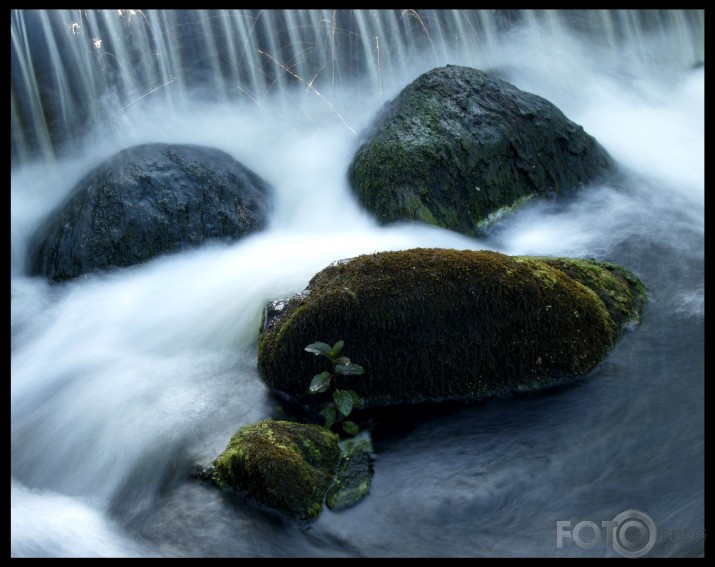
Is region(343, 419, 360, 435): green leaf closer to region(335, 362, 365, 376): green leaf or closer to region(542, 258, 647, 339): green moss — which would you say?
region(335, 362, 365, 376): green leaf

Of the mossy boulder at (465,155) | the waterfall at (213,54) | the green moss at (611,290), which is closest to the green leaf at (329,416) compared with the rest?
the green moss at (611,290)

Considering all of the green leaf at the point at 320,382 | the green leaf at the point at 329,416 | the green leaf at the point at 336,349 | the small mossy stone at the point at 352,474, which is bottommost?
the small mossy stone at the point at 352,474

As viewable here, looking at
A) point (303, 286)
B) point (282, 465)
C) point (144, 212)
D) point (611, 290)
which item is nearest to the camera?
point (282, 465)

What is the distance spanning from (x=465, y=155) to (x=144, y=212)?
11.4ft

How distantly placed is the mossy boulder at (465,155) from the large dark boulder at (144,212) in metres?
1.44

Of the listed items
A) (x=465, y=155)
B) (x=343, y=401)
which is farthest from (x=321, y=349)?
(x=465, y=155)

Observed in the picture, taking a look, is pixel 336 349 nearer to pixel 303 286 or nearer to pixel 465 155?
pixel 303 286

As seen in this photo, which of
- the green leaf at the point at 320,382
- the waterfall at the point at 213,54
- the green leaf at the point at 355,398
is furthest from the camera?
the waterfall at the point at 213,54

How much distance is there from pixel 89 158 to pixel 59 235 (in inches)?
54.5

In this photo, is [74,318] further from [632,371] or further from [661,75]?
[661,75]

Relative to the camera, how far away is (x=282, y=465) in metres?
4.04

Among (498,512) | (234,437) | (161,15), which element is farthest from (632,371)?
(161,15)

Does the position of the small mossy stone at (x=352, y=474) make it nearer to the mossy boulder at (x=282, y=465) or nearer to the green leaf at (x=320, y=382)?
the mossy boulder at (x=282, y=465)

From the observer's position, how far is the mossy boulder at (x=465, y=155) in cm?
752
